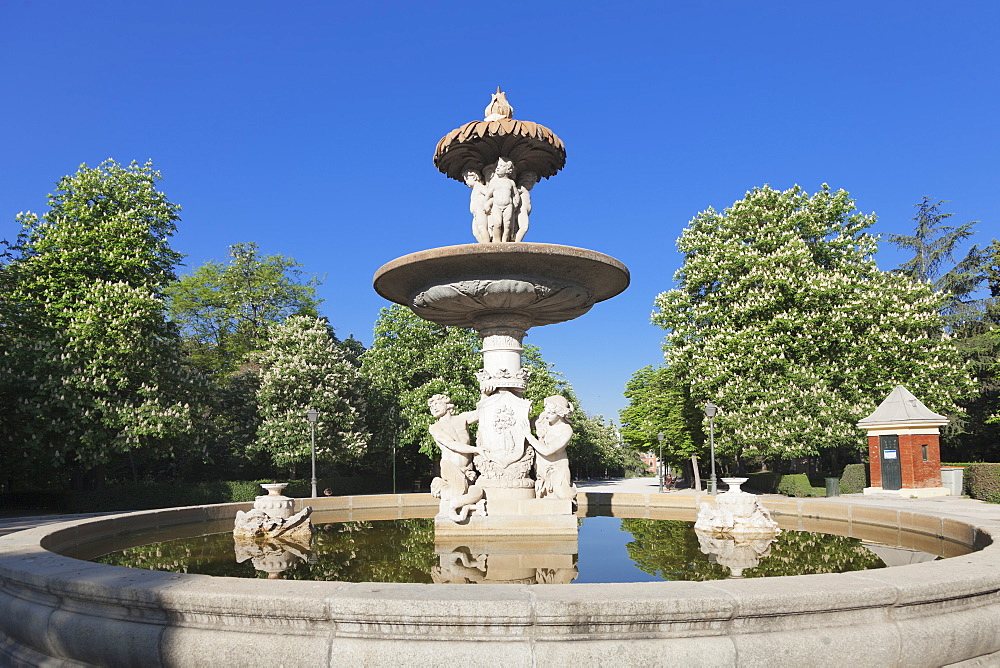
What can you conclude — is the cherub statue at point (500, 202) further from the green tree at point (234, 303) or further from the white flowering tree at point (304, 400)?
the green tree at point (234, 303)

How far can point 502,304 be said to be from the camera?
33.6ft

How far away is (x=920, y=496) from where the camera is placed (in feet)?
82.7

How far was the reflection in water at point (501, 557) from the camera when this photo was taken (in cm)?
702

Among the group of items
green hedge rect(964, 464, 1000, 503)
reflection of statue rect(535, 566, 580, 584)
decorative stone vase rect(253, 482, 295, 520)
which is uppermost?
decorative stone vase rect(253, 482, 295, 520)

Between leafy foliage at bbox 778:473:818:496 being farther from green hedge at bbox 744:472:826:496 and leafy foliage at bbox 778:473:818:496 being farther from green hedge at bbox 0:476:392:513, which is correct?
green hedge at bbox 0:476:392:513

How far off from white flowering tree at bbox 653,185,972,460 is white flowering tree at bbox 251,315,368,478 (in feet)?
50.9

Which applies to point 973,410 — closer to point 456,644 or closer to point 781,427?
point 781,427

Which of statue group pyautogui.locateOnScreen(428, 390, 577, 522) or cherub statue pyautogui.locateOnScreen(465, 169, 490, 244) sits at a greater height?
cherub statue pyautogui.locateOnScreen(465, 169, 490, 244)

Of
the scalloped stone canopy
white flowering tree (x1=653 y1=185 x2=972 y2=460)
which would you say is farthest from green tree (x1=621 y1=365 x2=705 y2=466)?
the scalloped stone canopy

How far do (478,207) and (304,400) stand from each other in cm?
2398

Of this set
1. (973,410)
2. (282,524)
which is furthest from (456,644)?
(973,410)

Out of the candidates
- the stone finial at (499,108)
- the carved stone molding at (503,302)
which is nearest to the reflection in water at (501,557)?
the carved stone molding at (503,302)

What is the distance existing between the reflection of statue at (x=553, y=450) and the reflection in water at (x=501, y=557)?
31.9 inches

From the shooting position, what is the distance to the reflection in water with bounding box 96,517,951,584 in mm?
7016
